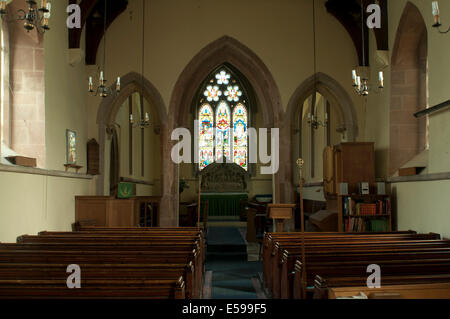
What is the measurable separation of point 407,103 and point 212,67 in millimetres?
4478

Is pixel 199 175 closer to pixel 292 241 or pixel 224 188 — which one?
pixel 292 241

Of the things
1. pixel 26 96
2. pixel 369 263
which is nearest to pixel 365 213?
pixel 369 263

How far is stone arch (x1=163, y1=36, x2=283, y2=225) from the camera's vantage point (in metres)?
9.94

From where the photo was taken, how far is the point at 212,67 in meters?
10.4

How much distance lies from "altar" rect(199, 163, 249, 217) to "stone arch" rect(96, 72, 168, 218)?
6170 mm

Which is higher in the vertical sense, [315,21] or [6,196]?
[315,21]

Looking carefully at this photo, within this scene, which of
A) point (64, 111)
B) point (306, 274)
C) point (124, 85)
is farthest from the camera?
point (124, 85)

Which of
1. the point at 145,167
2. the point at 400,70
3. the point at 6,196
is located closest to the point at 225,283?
the point at 6,196

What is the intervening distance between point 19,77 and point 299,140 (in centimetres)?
1010

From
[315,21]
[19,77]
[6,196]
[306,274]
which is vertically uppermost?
[315,21]

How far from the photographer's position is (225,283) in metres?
6.43

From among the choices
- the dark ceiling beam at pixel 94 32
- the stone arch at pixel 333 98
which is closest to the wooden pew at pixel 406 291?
the stone arch at pixel 333 98
